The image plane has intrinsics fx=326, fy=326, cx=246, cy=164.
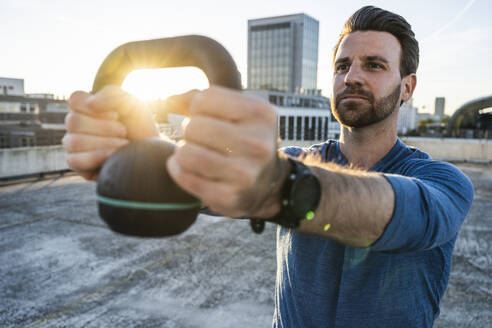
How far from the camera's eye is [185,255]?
564cm

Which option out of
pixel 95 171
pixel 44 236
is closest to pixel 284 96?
pixel 44 236

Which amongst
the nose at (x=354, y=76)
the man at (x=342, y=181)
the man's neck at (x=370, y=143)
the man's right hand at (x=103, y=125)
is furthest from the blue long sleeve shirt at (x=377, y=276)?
the man's right hand at (x=103, y=125)

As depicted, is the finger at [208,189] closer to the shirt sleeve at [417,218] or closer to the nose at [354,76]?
the shirt sleeve at [417,218]

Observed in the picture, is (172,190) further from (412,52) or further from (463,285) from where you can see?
(463,285)

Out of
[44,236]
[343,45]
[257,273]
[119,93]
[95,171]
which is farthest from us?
[44,236]

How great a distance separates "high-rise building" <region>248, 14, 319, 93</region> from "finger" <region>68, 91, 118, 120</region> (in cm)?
9601

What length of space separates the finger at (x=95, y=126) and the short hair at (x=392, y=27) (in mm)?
1699

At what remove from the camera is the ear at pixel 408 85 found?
2.18 metres

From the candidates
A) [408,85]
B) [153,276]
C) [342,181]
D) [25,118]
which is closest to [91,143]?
[342,181]

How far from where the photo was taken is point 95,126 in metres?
0.96

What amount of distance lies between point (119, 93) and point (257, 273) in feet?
15.1

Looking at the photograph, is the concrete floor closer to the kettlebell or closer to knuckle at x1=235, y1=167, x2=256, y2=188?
the kettlebell

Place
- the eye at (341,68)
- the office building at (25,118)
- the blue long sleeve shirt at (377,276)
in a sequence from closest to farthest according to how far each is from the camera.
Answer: the blue long sleeve shirt at (377,276) → the eye at (341,68) → the office building at (25,118)

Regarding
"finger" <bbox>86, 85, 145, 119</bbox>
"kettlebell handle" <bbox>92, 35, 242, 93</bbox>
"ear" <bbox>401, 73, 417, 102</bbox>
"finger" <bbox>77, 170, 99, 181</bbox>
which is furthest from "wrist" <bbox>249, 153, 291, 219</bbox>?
"ear" <bbox>401, 73, 417, 102</bbox>
